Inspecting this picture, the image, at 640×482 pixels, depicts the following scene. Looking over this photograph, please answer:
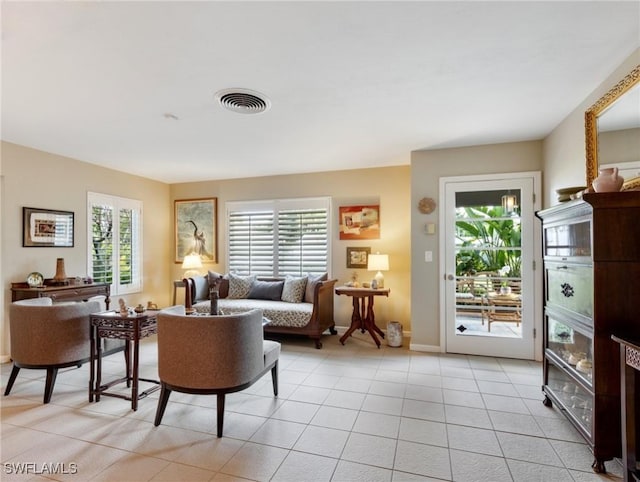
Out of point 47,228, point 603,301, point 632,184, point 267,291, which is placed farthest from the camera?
point 267,291

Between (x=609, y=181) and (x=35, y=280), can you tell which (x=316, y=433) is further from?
(x=35, y=280)

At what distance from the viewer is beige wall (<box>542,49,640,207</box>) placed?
7.75 ft

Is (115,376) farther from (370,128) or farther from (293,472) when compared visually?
(370,128)

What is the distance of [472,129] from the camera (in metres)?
3.44

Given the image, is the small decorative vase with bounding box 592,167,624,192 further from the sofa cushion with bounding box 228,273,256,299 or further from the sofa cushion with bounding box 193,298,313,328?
the sofa cushion with bounding box 228,273,256,299

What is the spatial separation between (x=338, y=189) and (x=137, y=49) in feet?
11.5

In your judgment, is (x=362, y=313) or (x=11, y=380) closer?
(x=11, y=380)

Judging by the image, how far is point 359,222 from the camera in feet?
16.8

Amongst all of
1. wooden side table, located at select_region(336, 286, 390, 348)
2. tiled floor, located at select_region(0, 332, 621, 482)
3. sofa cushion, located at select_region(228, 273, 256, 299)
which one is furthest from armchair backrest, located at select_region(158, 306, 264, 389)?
sofa cushion, located at select_region(228, 273, 256, 299)

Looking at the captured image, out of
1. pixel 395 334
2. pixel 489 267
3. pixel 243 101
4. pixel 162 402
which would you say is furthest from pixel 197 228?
pixel 489 267

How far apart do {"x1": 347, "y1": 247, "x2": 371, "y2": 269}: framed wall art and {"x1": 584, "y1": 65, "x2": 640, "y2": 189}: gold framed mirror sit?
294 centimetres

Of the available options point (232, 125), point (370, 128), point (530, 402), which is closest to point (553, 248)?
point (530, 402)

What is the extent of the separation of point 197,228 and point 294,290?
2373 millimetres

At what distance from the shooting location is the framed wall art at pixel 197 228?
19.4ft
